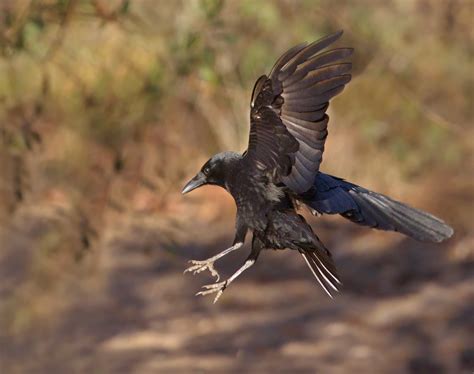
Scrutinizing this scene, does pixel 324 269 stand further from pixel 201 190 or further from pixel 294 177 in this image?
pixel 201 190

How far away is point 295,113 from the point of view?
139 inches

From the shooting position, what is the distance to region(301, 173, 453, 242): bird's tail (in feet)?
12.9

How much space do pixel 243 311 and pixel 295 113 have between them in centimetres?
647

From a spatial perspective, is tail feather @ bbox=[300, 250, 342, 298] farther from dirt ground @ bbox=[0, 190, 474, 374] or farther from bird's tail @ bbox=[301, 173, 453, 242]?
dirt ground @ bbox=[0, 190, 474, 374]

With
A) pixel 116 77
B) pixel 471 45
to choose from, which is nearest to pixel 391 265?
pixel 471 45

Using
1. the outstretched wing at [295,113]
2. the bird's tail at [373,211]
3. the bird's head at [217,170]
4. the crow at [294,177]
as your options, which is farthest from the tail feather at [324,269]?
the outstretched wing at [295,113]

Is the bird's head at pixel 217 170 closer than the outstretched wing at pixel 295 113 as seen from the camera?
No

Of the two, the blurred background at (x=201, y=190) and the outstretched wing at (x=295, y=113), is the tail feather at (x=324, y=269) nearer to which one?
the outstretched wing at (x=295, y=113)

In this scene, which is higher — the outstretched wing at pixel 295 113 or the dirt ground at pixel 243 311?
the dirt ground at pixel 243 311

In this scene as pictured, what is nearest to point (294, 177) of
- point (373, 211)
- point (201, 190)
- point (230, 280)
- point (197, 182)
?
point (230, 280)

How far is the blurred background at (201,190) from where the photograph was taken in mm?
7062

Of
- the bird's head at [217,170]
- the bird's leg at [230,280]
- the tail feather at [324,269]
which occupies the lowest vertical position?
the bird's leg at [230,280]

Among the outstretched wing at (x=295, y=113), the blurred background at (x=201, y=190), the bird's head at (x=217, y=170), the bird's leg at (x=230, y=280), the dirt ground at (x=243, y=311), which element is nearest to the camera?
the outstretched wing at (x=295, y=113)

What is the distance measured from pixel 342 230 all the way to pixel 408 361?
1856 mm
